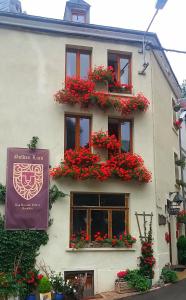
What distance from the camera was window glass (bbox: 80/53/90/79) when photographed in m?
16.2

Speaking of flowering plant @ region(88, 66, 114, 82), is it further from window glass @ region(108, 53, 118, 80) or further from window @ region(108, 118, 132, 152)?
window @ region(108, 118, 132, 152)

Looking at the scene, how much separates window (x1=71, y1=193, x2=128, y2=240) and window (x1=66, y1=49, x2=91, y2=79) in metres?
4.66

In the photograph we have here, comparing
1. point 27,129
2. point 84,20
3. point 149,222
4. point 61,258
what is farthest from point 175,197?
point 84,20

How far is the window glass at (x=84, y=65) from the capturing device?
640 inches

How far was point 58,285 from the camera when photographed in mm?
13188

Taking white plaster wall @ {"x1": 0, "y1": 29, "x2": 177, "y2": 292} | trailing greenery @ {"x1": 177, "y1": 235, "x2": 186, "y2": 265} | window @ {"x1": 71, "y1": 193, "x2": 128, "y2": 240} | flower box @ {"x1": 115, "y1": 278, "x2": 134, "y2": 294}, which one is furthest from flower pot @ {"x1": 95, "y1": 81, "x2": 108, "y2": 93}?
trailing greenery @ {"x1": 177, "y1": 235, "x2": 186, "y2": 265}

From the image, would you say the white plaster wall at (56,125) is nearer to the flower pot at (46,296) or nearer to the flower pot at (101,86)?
the flower pot at (101,86)

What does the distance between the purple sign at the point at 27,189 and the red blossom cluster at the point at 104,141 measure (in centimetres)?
178

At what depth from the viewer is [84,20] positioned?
57.5ft

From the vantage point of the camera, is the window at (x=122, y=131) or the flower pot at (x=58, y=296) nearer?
the flower pot at (x=58, y=296)

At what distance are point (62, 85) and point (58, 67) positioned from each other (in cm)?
71

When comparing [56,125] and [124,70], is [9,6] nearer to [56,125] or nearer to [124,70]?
[124,70]

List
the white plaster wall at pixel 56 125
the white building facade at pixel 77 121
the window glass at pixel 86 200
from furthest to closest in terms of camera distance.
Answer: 1. the window glass at pixel 86 200
2. the white building facade at pixel 77 121
3. the white plaster wall at pixel 56 125

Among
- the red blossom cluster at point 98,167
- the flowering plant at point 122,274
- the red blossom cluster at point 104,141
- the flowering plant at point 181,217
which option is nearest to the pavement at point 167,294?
the flowering plant at point 122,274
